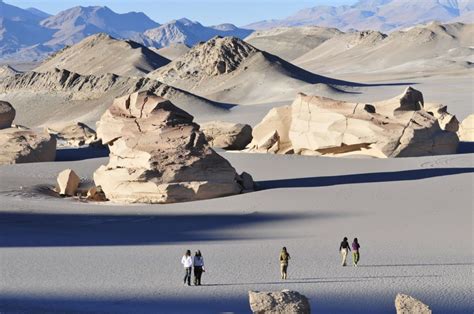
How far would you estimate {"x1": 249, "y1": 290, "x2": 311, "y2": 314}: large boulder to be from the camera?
1058cm

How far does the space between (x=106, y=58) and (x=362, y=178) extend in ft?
188

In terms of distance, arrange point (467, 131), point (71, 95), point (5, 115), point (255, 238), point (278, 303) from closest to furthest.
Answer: point (278, 303)
point (255, 238)
point (5, 115)
point (467, 131)
point (71, 95)

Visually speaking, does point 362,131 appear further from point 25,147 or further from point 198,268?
point 198,268

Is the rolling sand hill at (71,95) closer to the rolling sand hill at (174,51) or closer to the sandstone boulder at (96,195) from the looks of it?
the sandstone boulder at (96,195)

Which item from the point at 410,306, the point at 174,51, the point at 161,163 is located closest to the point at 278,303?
the point at 410,306

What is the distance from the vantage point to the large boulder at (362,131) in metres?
28.3

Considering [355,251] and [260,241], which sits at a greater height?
[260,241]

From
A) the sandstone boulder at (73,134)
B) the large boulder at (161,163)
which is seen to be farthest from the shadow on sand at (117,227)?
the sandstone boulder at (73,134)

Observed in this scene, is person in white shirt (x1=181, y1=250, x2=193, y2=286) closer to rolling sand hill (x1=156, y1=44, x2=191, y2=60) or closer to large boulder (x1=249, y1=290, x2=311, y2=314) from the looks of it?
large boulder (x1=249, y1=290, x2=311, y2=314)

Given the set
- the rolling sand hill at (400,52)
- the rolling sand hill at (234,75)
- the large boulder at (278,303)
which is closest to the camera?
the large boulder at (278,303)

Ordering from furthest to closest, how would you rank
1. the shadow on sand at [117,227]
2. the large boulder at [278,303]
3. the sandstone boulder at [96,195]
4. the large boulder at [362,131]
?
1. the large boulder at [362,131]
2. the sandstone boulder at [96,195]
3. the shadow on sand at [117,227]
4. the large boulder at [278,303]

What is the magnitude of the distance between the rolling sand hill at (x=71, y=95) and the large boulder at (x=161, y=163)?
2757cm

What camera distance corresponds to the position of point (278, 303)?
1061 cm

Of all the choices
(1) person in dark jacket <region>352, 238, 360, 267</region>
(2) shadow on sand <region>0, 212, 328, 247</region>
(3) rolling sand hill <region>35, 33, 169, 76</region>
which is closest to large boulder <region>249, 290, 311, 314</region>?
(1) person in dark jacket <region>352, 238, 360, 267</region>
